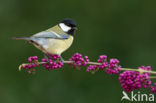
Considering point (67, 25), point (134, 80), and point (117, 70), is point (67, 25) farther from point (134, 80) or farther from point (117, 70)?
point (134, 80)

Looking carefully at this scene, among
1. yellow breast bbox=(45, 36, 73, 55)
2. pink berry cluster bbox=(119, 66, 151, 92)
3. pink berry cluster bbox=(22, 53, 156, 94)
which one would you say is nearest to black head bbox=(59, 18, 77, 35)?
yellow breast bbox=(45, 36, 73, 55)

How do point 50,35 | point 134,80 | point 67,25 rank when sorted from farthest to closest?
point 67,25, point 50,35, point 134,80

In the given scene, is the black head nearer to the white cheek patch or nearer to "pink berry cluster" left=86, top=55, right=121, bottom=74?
the white cheek patch

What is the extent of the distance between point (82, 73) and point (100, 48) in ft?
1.53

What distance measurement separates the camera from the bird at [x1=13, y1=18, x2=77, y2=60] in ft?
12.5

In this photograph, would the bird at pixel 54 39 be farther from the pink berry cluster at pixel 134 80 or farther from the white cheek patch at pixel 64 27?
the pink berry cluster at pixel 134 80

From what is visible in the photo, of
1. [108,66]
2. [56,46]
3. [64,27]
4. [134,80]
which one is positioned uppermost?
[64,27]

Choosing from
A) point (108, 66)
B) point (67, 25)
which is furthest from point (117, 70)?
point (67, 25)

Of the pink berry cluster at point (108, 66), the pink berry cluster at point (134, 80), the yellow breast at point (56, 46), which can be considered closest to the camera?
the pink berry cluster at point (134, 80)

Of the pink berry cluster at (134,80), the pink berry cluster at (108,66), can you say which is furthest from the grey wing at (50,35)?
the pink berry cluster at (134,80)

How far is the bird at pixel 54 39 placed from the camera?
381 cm

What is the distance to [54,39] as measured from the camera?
4.05 metres

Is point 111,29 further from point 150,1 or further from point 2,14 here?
point 2,14

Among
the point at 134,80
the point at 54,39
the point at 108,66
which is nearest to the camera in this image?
the point at 134,80
